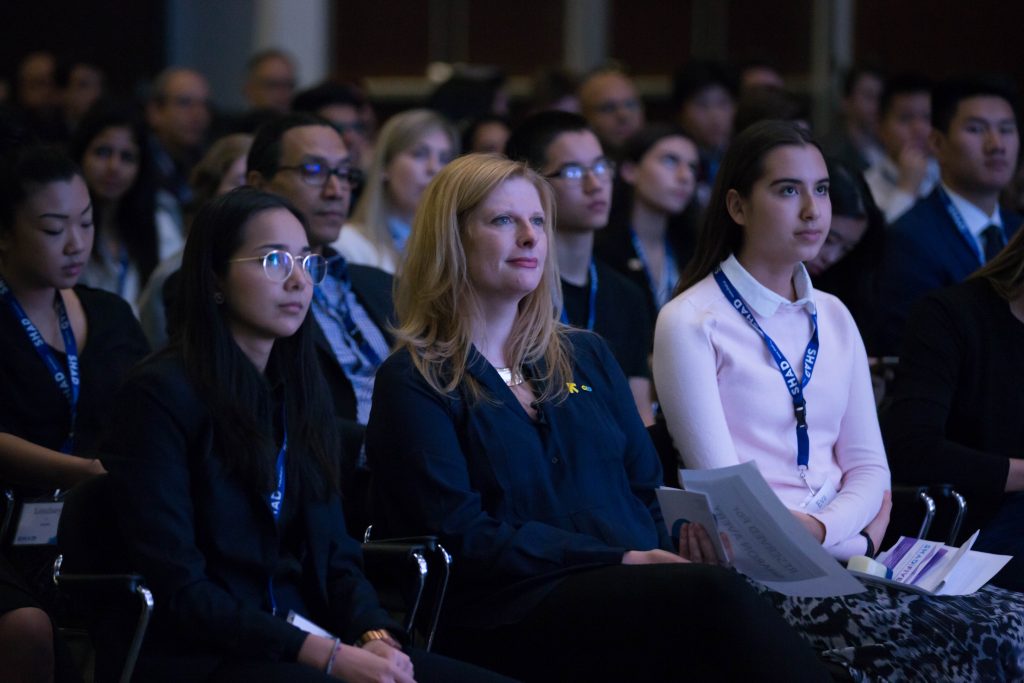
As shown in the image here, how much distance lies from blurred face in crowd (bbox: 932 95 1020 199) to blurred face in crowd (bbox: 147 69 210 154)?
14.5 feet

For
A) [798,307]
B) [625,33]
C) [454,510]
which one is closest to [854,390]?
[798,307]

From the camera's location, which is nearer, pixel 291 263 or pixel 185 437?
pixel 185 437

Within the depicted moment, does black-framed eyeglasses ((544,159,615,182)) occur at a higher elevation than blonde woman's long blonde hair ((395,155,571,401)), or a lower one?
higher

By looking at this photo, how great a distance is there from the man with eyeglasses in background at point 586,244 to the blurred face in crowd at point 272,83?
3.89m

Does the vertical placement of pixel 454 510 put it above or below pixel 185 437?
below

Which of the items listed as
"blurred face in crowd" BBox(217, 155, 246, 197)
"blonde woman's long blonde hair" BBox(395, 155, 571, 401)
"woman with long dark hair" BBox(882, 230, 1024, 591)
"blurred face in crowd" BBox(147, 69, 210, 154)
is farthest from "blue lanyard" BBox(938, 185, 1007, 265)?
"blurred face in crowd" BBox(147, 69, 210, 154)

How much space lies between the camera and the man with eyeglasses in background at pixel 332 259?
4.20 metres

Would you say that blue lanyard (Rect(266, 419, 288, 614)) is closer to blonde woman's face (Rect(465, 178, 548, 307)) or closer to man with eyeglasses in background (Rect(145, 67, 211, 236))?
blonde woman's face (Rect(465, 178, 548, 307))

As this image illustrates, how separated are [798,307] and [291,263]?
135 cm

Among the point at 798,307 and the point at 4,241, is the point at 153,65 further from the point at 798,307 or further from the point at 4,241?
the point at 798,307

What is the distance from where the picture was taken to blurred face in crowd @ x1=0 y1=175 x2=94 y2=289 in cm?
367

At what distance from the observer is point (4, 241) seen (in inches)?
146

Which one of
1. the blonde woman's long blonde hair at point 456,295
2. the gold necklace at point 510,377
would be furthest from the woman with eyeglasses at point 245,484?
the gold necklace at point 510,377

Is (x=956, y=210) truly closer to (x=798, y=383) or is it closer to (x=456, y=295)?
(x=798, y=383)
